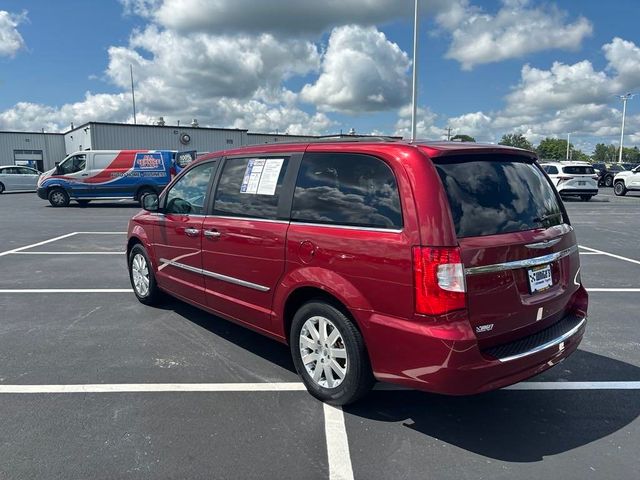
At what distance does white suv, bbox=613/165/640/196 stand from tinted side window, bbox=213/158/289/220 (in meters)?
27.6

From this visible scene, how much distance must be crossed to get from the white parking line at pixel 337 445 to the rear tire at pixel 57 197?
19.9 meters

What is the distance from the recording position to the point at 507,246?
116 inches

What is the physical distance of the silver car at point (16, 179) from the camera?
29.8 m

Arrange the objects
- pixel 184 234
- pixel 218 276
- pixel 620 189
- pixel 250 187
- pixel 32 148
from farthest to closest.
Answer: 1. pixel 32 148
2. pixel 620 189
3. pixel 184 234
4. pixel 218 276
5. pixel 250 187

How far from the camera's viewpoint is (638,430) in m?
3.15

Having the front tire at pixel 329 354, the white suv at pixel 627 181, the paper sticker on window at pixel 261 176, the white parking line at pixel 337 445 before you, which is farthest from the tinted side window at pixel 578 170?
the white parking line at pixel 337 445

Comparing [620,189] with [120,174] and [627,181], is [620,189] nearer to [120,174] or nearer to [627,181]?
[627,181]

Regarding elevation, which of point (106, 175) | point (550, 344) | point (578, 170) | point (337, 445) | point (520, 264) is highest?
point (578, 170)

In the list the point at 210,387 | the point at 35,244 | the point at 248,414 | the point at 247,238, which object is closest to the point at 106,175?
the point at 35,244

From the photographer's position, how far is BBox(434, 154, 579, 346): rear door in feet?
9.32

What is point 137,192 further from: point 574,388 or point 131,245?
point 574,388

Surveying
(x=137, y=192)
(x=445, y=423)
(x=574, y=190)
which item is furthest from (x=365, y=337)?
(x=574, y=190)

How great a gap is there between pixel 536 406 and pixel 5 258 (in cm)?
898

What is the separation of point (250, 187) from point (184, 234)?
3.54 feet
